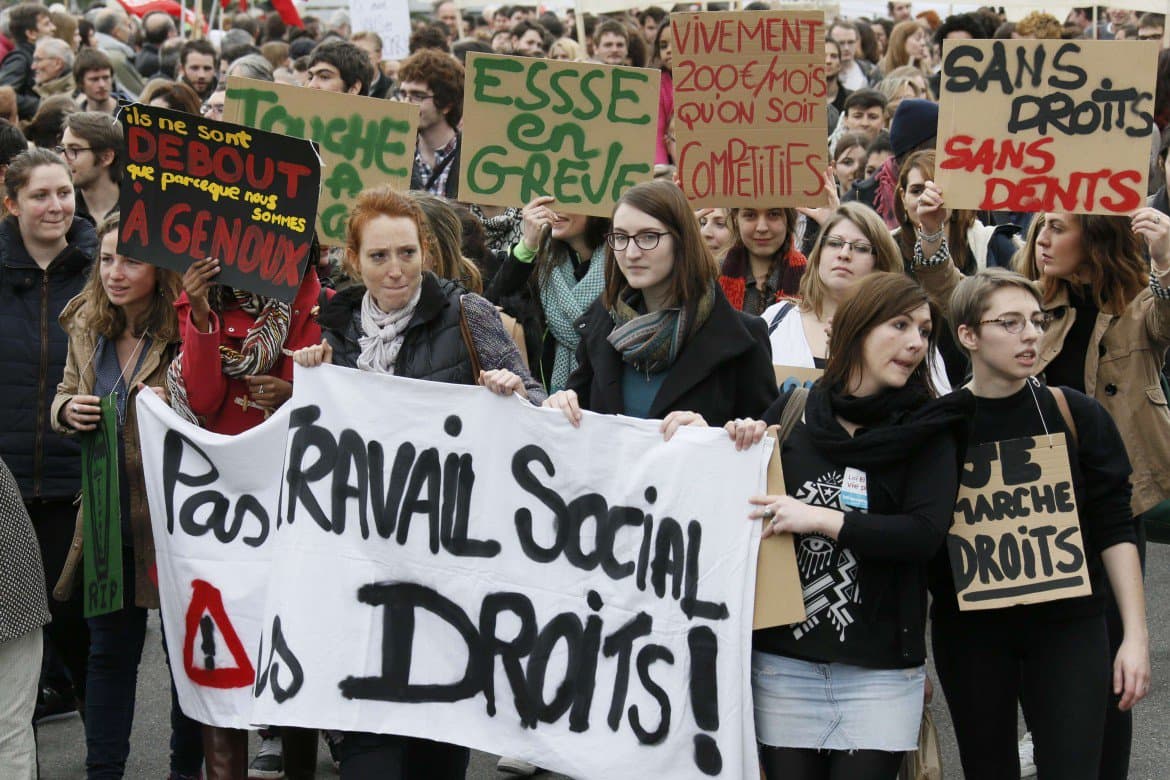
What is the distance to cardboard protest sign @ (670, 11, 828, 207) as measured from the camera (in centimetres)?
588

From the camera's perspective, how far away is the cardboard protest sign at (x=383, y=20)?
1322 centimetres

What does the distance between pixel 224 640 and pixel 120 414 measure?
87 centimetres

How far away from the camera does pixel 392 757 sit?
163 inches

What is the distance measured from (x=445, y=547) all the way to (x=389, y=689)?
0.41 metres

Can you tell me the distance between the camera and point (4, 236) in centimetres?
569

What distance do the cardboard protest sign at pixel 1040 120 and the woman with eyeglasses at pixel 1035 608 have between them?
1.16 m

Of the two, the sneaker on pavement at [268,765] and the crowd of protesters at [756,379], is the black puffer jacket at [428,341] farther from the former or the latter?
the sneaker on pavement at [268,765]

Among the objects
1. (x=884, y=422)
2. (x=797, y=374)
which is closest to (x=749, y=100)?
(x=797, y=374)

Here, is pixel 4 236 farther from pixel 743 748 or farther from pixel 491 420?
pixel 743 748

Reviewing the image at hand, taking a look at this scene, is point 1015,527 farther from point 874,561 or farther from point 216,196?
point 216,196

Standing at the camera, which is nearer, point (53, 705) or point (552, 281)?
point (552, 281)

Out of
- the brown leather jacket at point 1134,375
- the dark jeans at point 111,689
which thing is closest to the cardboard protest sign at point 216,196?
the dark jeans at point 111,689

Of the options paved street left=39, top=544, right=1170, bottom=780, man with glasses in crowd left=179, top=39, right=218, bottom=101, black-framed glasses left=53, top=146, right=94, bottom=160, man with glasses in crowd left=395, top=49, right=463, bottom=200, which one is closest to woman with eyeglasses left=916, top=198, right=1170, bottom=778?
paved street left=39, top=544, right=1170, bottom=780

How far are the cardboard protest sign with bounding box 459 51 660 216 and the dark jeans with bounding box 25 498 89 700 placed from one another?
6.20 ft
